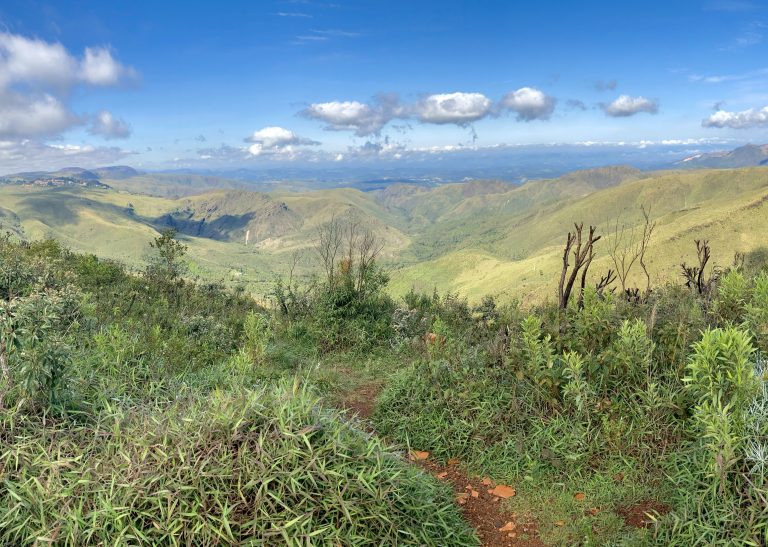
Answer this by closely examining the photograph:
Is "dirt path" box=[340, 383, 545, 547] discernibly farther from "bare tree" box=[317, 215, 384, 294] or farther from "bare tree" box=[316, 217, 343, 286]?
"bare tree" box=[316, 217, 343, 286]

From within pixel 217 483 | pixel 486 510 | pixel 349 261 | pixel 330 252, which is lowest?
pixel 486 510

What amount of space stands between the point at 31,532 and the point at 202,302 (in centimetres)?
1228

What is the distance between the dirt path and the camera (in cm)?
402

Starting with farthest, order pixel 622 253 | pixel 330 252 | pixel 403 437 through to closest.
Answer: pixel 622 253 → pixel 330 252 → pixel 403 437

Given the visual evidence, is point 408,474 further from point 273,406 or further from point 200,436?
point 200,436

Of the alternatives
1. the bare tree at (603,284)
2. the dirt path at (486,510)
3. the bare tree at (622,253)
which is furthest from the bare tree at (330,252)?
the dirt path at (486,510)

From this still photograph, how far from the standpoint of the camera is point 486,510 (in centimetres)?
441

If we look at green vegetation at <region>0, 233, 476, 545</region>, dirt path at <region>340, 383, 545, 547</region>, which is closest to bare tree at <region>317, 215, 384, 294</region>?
dirt path at <region>340, 383, 545, 547</region>

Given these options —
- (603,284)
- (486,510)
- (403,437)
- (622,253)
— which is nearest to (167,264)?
(603,284)

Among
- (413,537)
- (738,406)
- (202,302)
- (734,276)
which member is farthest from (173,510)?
(202,302)

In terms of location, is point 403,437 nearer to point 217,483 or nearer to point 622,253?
point 217,483

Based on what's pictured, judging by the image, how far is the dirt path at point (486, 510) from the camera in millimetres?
4020

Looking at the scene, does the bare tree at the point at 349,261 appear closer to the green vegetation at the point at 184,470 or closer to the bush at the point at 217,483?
the green vegetation at the point at 184,470

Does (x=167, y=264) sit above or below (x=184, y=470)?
below
